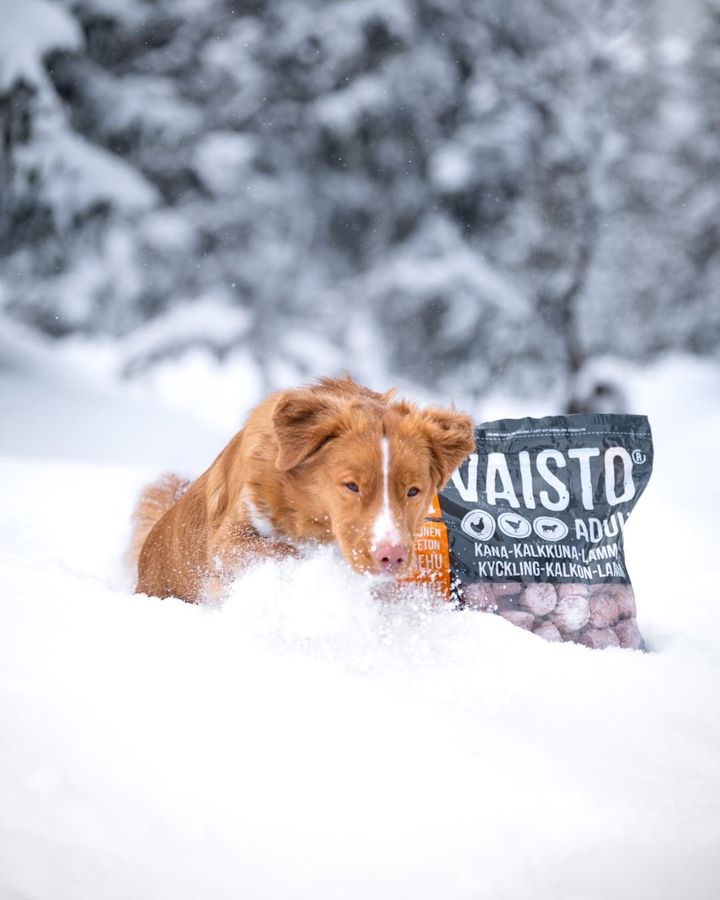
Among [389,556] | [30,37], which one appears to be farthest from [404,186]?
[389,556]

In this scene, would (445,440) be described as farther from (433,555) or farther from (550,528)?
(550,528)

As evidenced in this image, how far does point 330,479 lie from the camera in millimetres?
2660

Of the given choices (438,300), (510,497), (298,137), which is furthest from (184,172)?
(510,497)

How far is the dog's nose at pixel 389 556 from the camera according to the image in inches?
94.9

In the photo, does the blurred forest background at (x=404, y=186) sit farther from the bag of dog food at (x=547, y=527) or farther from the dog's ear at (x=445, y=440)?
the dog's ear at (x=445, y=440)

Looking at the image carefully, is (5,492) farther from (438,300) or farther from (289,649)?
(438,300)

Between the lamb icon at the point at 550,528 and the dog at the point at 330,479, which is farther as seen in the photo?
the lamb icon at the point at 550,528

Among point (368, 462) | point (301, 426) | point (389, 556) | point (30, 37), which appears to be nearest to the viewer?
point (389, 556)

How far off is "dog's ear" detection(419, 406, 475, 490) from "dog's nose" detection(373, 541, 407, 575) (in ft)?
1.60

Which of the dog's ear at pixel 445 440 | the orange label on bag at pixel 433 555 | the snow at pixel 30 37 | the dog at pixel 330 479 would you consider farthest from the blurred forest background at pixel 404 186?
the dog's ear at pixel 445 440

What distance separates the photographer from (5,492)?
16.9 feet

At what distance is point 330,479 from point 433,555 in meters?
0.81

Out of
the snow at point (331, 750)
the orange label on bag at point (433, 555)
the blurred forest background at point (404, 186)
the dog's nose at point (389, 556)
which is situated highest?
the blurred forest background at point (404, 186)

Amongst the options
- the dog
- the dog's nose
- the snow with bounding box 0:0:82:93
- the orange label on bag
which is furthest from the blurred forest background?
the dog's nose
